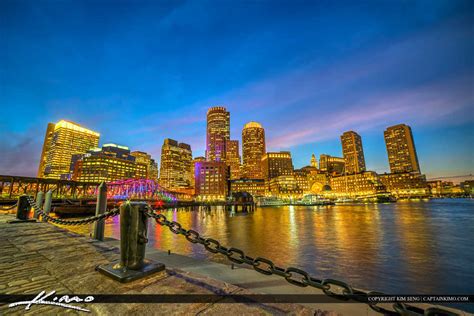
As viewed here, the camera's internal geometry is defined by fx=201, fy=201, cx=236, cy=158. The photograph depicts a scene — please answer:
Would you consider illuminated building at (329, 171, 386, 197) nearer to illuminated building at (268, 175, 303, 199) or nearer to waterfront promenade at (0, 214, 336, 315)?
illuminated building at (268, 175, 303, 199)

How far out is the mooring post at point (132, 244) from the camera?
3293 millimetres

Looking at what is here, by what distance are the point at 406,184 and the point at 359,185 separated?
4037 centimetres

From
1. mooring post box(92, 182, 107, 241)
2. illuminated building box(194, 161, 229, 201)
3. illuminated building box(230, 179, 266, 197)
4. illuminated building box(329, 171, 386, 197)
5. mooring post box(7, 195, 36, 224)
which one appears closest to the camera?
mooring post box(92, 182, 107, 241)

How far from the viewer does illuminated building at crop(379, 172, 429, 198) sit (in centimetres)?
17112

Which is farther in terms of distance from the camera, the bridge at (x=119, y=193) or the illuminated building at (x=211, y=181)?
the illuminated building at (x=211, y=181)

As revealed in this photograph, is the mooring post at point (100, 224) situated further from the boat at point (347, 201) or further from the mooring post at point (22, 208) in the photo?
the boat at point (347, 201)

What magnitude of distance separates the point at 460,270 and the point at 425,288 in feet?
16.4

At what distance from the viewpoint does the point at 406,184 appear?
575ft

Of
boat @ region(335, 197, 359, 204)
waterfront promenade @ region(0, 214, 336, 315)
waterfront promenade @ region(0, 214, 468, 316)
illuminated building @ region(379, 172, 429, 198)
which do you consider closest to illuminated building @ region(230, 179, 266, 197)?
boat @ region(335, 197, 359, 204)

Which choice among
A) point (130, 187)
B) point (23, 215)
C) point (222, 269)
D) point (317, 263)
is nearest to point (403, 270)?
point (317, 263)

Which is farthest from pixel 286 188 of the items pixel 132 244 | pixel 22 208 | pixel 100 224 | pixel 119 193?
pixel 132 244

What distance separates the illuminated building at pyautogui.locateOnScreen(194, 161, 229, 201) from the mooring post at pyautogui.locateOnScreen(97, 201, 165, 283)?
158 meters

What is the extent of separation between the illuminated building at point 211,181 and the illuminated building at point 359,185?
4348 inches
